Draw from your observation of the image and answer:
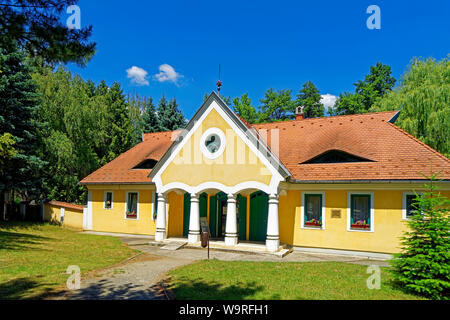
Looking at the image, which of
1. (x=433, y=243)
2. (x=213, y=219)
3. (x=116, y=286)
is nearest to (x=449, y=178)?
(x=433, y=243)

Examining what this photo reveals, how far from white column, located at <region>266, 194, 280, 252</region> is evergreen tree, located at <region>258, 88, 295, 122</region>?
90.5ft

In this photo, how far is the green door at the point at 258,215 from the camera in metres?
15.8

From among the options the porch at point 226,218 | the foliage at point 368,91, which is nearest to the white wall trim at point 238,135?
the porch at point 226,218

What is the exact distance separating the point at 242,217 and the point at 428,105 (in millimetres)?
14494

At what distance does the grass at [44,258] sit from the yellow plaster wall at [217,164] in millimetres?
4212

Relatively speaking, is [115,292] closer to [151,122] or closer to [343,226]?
[343,226]

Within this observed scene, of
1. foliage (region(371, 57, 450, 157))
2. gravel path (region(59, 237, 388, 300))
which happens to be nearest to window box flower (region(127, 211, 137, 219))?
gravel path (region(59, 237, 388, 300))

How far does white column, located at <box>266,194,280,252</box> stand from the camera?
13469mm

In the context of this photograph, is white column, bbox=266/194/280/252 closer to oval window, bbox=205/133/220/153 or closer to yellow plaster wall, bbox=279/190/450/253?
yellow plaster wall, bbox=279/190/450/253

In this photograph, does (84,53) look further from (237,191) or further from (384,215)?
(384,215)

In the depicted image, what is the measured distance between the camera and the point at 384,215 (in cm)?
1337

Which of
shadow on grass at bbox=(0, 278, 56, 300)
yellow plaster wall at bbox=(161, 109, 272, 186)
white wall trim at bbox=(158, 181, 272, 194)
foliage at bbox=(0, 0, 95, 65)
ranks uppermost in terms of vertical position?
foliage at bbox=(0, 0, 95, 65)

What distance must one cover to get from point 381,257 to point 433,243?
5.81 meters
